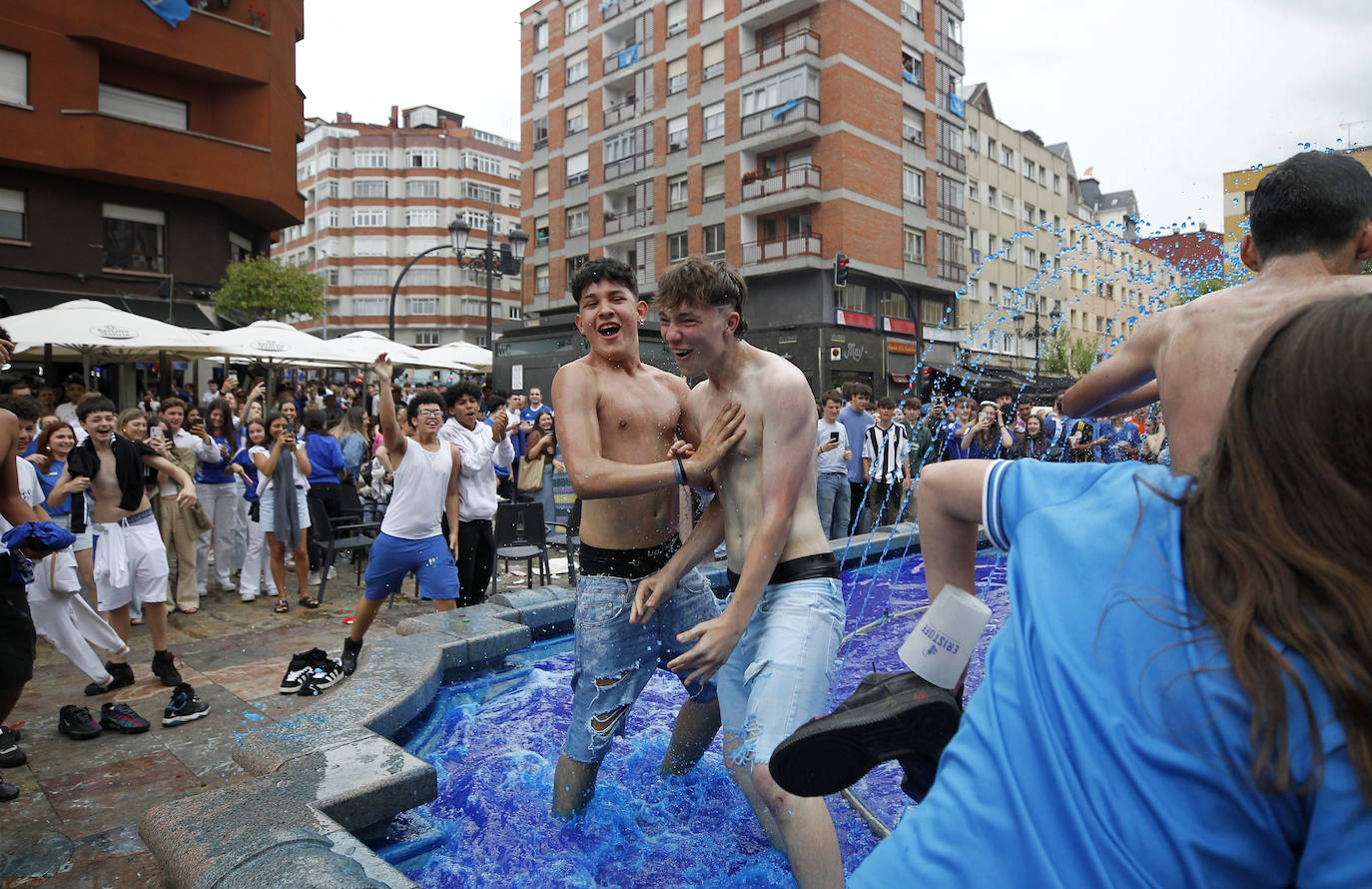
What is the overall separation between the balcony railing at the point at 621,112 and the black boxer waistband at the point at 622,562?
39.0 m

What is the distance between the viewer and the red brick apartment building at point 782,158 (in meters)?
32.2

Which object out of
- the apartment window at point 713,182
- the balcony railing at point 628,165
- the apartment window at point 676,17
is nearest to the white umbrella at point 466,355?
the apartment window at point 713,182

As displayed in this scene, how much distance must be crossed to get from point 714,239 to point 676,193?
130 inches

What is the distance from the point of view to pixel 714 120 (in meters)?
35.6

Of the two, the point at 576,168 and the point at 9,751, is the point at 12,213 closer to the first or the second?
the point at 9,751

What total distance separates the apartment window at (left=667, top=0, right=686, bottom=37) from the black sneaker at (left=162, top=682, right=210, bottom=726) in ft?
124

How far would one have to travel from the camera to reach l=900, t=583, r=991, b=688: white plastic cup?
1.67m

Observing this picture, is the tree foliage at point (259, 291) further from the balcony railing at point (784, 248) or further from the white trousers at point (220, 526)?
the balcony railing at point (784, 248)

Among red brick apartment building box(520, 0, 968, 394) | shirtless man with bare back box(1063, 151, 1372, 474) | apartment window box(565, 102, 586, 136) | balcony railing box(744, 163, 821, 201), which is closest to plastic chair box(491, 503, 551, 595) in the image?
shirtless man with bare back box(1063, 151, 1372, 474)

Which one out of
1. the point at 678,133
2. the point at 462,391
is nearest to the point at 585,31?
the point at 678,133

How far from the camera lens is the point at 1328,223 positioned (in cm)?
237

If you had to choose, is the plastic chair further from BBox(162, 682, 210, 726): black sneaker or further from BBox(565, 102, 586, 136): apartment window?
BBox(565, 102, 586, 136): apartment window

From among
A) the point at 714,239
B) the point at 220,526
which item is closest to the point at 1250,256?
the point at 220,526

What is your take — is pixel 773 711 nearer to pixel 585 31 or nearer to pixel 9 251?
pixel 9 251
